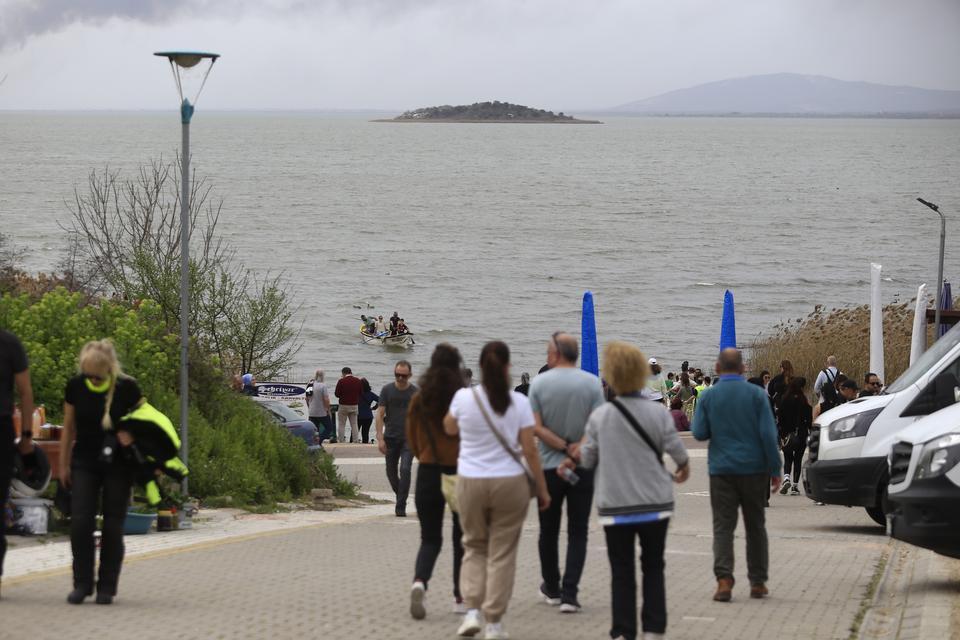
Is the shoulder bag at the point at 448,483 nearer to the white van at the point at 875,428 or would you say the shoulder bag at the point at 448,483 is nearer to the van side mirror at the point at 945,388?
the white van at the point at 875,428

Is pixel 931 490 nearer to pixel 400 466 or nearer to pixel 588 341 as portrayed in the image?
pixel 400 466

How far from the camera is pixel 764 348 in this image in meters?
38.8

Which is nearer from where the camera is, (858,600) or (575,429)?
(575,429)

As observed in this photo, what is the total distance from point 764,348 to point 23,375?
32553 millimetres

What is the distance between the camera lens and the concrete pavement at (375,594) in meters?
7.85

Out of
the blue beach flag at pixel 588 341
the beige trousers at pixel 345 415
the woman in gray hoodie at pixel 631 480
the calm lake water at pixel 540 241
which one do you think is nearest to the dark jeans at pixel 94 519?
the woman in gray hoodie at pixel 631 480

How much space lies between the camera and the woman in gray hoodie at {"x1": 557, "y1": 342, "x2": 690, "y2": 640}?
7122mm

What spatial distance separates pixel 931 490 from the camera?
29.3 ft

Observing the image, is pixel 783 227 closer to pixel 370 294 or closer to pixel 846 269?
pixel 846 269

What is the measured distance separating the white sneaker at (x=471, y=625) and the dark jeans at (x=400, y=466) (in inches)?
286

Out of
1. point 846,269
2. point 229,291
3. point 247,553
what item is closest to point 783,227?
point 846,269

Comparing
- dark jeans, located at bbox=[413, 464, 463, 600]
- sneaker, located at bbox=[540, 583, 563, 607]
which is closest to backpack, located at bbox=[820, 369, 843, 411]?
sneaker, located at bbox=[540, 583, 563, 607]

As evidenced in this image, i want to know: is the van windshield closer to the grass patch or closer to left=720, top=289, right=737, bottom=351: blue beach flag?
the grass patch

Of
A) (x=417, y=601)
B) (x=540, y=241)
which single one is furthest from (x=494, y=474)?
(x=540, y=241)
